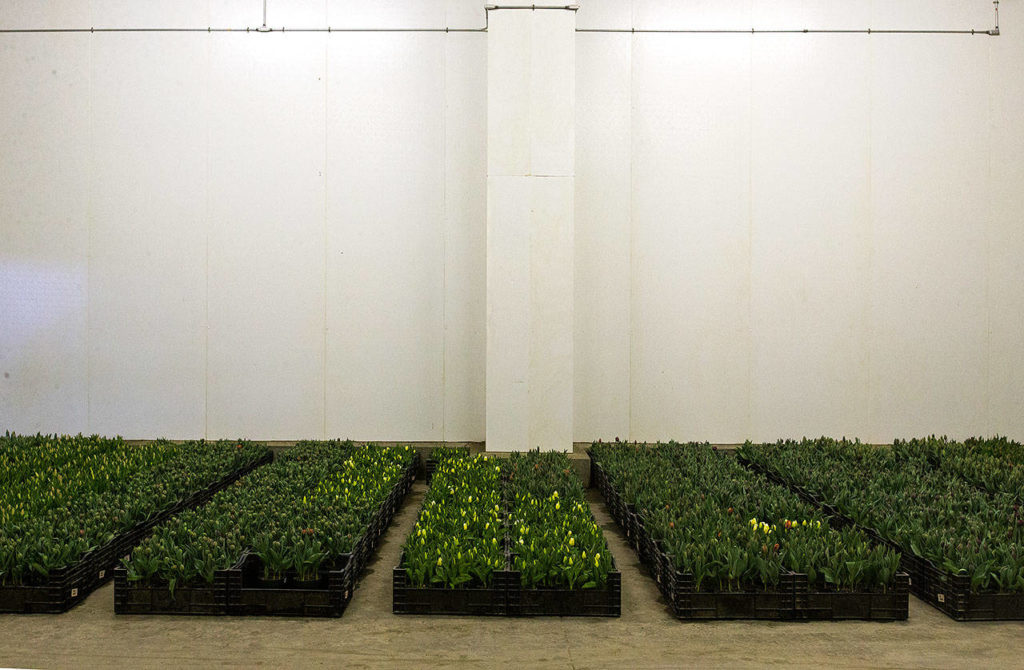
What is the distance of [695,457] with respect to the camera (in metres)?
7.45

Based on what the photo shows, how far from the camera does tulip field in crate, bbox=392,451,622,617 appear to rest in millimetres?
4293

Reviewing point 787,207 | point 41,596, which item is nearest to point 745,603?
point 41,596

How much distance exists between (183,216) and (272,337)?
67.4 inches

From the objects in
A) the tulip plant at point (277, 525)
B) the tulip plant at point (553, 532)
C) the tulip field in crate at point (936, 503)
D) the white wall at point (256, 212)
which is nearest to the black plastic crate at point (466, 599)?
the tulip plant at point (553, 532)

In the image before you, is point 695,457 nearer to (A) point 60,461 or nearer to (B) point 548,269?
(B) point 548,269

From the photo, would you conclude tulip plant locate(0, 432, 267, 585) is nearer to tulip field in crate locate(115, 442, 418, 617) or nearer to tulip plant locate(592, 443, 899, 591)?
tulip field in crate locate(115, 442, 418, 617)

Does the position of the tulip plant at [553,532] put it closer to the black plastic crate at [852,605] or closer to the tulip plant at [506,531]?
the tulip plant at [506,531]

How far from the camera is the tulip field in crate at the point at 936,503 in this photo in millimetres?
4227

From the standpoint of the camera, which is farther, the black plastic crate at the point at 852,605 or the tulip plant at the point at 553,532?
the tulip plant at the point at 553,532

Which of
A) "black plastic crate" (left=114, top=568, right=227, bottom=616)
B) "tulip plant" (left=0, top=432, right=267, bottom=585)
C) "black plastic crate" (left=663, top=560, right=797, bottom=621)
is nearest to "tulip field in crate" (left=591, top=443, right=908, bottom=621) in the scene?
"black plastic crate" (left=663, top=560, right=797, bottom=621)

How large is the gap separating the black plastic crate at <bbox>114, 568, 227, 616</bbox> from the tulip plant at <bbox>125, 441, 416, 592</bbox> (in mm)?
52

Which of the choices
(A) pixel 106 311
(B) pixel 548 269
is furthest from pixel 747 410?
(A) pixel 106 311

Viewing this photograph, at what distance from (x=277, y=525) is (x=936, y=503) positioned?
452 centimetres

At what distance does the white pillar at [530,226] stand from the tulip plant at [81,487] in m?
2.68
